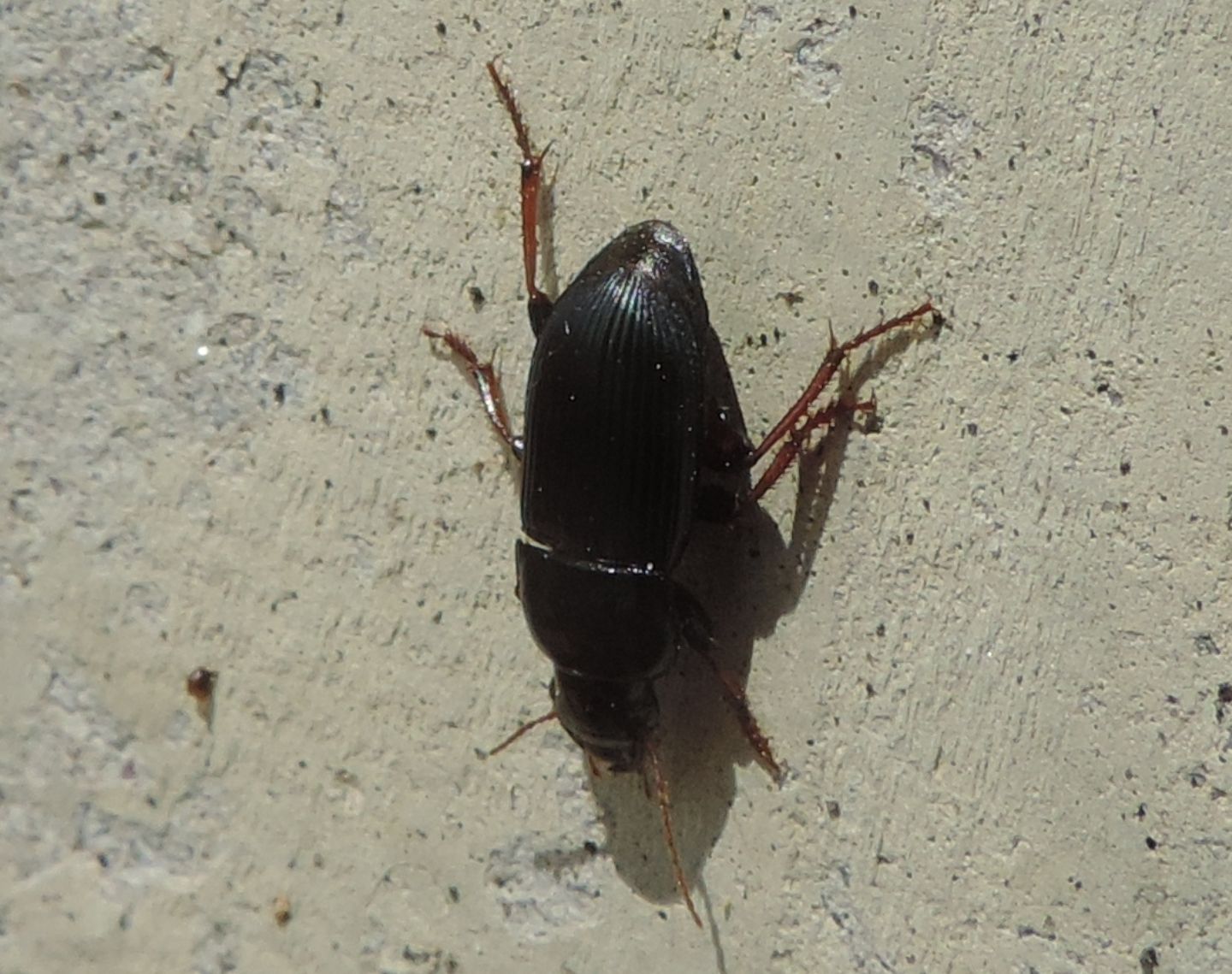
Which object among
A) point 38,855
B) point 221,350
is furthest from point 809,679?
point 38,855

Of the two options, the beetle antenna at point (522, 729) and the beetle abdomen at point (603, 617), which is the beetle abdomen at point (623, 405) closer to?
the beetle abdomen at point (603, 617)

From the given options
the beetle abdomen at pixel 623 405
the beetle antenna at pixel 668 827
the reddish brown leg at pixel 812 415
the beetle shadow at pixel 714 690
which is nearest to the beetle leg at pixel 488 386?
the beetle abdomen at pixel 623 405

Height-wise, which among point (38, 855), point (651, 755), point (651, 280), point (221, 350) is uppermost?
point (651, 280)

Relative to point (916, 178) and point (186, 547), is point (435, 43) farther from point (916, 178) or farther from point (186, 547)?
point (186, 547)

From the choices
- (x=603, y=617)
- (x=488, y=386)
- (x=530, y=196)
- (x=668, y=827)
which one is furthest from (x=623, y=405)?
(x=668, y=827)

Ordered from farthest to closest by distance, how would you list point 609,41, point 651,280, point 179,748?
point 179,748 → point 609,41 → point 651,280
